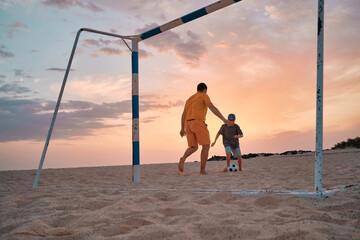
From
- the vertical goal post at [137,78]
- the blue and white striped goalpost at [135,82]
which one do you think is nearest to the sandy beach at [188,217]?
the vertical goal post at [137,78]

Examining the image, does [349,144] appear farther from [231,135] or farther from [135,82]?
[135,82]

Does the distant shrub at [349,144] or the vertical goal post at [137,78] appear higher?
the vertical goal post at [137,78]

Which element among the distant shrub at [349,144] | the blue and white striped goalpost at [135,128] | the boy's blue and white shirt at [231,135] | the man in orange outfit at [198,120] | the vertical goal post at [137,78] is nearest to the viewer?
the vertical goal post at [137,78]

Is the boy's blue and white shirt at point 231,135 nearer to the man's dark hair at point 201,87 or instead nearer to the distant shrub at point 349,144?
the man's dark hair at point 201,87

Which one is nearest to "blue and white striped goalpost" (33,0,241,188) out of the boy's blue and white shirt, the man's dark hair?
the man's dark hair

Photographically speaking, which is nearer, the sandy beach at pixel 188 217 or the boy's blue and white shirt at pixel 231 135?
the sandy beach at pixel 188 217

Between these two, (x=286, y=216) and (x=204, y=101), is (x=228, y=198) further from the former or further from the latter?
(x=204, y=101)

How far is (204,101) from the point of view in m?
6.53

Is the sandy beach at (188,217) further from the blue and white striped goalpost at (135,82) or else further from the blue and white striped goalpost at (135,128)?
the blue and white striped goalpost at (135,128)

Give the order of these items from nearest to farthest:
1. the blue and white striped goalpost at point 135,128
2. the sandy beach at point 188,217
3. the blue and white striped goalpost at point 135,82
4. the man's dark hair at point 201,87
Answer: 1. the sandy beach at point 188,217
2. the blue and white striped goalpost at point 135,82
3. the blue and white striped goalpost at point 135,128
4. the man's dark hair at point 201,87

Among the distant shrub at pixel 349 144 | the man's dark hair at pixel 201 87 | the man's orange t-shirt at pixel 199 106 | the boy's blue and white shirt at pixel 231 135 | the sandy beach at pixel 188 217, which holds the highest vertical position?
the man's dark hair at pixel 201 87

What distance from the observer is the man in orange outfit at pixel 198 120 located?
21.5 ft

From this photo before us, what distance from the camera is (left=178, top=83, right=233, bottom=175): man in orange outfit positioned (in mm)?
6543

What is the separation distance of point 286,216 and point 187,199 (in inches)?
40.8
